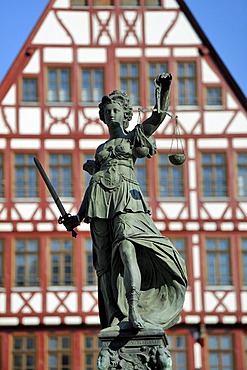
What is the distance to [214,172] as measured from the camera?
28406 millimetres

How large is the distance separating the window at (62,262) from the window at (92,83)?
12.8ft

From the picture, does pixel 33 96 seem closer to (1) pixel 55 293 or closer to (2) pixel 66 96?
(2) pixel 66 96

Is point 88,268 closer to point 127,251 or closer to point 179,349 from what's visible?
point 179,349

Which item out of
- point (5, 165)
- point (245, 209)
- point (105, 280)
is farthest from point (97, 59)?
point (105, 280)

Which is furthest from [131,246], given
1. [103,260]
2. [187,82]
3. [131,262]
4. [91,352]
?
[187,82]

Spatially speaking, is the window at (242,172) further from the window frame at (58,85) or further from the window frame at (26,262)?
the window frame at (26,262)

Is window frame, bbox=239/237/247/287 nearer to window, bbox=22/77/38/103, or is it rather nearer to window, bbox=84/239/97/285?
window, bbox=84/239/97/285

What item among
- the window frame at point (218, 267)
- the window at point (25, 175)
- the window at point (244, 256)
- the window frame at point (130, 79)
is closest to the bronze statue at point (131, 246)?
the window frame at point (218, 267)

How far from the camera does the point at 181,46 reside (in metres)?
28.7

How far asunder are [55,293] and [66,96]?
17.1 ft

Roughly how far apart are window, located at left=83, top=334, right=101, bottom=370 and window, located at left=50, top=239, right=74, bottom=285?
152 cm

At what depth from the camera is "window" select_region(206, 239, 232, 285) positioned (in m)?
27.5

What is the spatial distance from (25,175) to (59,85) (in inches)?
102

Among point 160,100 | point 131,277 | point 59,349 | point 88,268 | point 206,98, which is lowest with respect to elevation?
point 131,277
